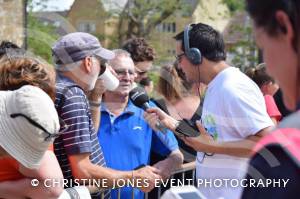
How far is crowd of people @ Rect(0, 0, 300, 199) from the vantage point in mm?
1001

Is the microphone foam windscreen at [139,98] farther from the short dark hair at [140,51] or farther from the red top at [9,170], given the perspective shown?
the red top at [9,170]

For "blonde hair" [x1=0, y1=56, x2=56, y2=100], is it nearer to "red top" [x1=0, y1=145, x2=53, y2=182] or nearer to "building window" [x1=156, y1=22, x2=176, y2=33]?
"red top" [x1=0, y1=145, x2=53, y2=182]

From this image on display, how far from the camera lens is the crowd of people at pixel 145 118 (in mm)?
1001

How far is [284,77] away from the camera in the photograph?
100 centimetres

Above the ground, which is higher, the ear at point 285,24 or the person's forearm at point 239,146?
the ear at point 285,24

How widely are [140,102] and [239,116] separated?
0.70m

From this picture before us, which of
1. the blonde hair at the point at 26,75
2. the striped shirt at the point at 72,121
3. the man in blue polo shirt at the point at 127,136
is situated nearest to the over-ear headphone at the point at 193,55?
the man in blue polo shirt at the point at 127,136

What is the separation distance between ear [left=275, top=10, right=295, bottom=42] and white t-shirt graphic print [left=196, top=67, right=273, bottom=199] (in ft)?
5.75

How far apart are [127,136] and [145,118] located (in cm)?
23

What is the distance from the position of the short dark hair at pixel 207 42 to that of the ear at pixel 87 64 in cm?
Result: 55

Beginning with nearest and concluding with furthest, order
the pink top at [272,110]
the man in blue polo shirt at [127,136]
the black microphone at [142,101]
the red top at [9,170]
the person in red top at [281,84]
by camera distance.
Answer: the person in red top at [281,84]
the red top at [9,170]
the black microphone at [142,101]
the man in blue polo shirt at [127,136]
the pink top at [272,110]

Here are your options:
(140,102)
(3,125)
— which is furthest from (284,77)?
(140,102)

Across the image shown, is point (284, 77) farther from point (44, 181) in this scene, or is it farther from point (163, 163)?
point (163, 163)

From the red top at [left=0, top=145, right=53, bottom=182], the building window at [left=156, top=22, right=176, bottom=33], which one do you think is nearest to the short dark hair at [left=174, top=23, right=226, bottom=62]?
the red top at [left=0, top=145, right=53, bottom=182]
